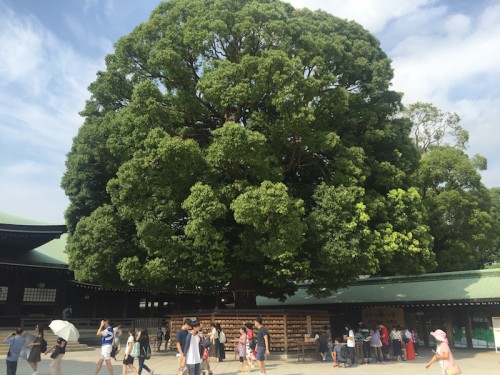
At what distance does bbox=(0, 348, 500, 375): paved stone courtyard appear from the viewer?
14398 millimetres

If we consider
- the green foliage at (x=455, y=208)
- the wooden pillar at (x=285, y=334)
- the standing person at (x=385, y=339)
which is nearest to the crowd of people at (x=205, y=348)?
the wooden pillar at (x=285, y=334)

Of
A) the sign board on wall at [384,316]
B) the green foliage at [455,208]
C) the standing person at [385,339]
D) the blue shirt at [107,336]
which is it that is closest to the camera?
the blue shirt at [107,336]

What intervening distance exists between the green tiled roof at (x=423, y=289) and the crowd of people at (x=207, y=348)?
5.05m

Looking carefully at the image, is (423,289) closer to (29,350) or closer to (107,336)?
(107,336)

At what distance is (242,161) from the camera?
665 inches

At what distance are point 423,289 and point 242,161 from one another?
52.8ft

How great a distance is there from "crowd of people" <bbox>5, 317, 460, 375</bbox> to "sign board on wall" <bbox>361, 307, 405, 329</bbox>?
3.01 m

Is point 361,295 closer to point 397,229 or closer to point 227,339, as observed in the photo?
point 397,229

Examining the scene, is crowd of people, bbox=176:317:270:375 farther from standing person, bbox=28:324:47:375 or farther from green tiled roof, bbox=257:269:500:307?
green tiled roof, bbox=257:269:500:307

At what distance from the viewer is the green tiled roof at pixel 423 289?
75.4 feet

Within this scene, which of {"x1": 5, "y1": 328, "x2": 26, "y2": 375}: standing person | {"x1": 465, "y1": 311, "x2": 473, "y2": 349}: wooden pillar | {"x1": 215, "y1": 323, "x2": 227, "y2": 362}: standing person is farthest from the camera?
{"x1": 465, "y1": 311, "x2": 473, "y2": 349}: wooden pillar

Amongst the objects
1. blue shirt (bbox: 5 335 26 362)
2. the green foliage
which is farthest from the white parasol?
the green foliage

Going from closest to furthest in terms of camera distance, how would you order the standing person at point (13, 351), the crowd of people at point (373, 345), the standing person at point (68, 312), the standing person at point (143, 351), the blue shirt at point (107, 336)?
the standing person at point (13, 351), the standing person at point (143, 351), the blue shirt at point (107, 336), the crowd of people at point (373, 345), the standing person at point (68, 312)

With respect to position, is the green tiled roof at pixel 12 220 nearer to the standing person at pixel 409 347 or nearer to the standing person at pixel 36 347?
the standing person at pixel 36 347
